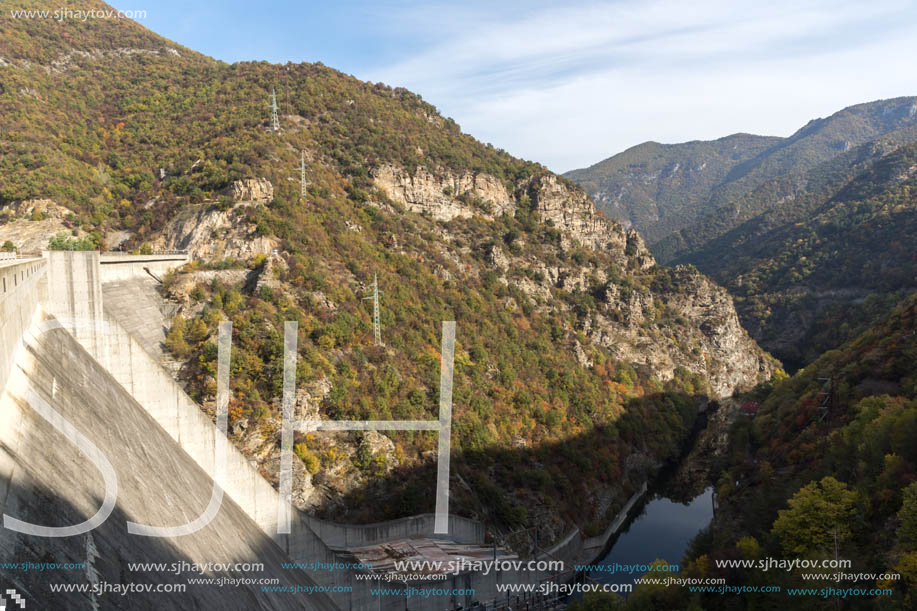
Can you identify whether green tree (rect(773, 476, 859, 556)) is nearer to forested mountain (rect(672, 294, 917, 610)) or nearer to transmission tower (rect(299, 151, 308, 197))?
forested mountain (rect(672, 294, 917, 610))

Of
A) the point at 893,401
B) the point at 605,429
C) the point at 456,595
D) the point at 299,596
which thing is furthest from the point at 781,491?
the point at 605,429

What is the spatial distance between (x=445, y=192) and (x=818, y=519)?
58230 mm

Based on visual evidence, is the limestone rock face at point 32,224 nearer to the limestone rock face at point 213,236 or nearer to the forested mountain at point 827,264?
the limestone rock face at point 213,236

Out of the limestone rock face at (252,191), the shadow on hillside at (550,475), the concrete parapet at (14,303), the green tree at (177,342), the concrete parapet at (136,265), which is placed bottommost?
the shadow on hillside at (550,475)

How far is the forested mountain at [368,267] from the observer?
113ft

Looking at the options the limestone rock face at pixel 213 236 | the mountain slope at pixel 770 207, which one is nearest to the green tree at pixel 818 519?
the limestone rock face at pixel 213 236

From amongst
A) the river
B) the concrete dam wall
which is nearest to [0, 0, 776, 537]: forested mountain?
the river

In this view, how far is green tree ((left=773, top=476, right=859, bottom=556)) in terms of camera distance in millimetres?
19594

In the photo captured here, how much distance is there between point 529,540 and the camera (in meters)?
37.0

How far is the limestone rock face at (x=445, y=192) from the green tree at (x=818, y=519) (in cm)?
5408

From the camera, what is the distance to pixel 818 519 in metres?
20.1

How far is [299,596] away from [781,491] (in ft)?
72.7

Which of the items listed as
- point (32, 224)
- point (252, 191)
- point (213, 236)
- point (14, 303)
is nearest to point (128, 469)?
point (14, 303)

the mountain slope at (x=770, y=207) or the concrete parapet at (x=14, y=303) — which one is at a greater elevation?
the mountain slope at (x=770, y=207)
